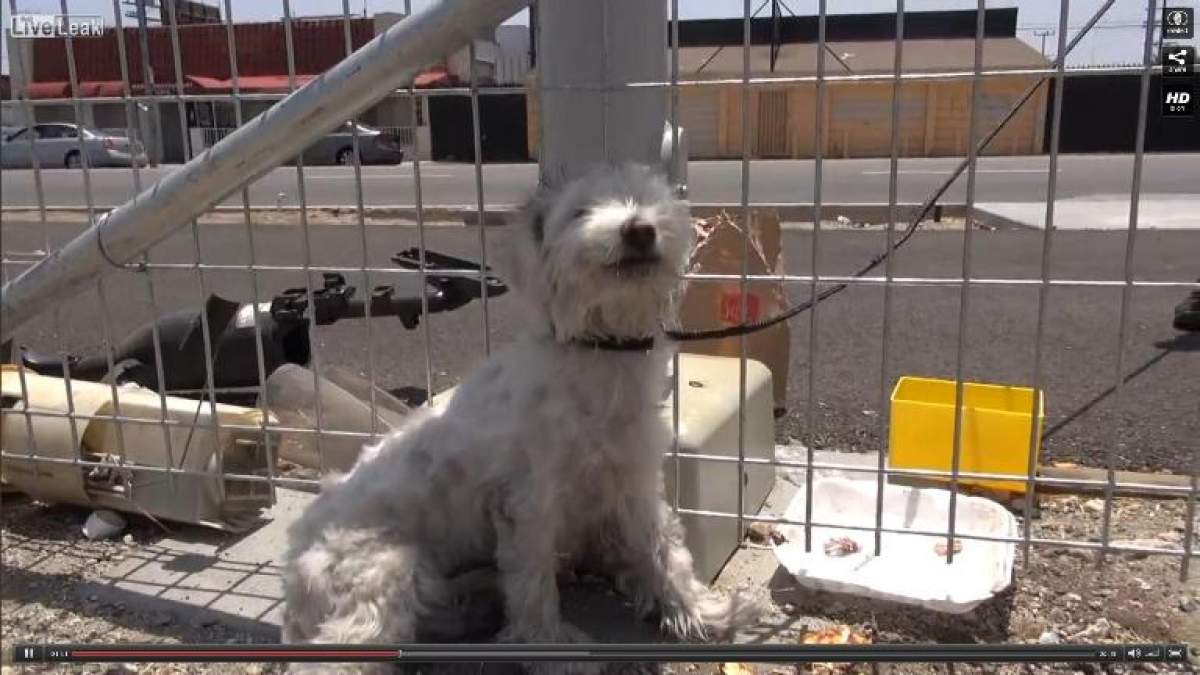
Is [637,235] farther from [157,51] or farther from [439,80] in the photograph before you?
[157,51]

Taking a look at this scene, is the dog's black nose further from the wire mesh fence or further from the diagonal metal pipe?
the diagonal metal pipe

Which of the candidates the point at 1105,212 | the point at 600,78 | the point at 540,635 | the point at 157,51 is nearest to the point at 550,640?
the point at 540,635

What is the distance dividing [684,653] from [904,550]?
4.85ft

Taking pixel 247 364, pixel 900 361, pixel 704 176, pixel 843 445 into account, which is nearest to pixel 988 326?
pixel 900 361

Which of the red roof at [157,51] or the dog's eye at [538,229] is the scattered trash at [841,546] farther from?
the red roof at [157,51]

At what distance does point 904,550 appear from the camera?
325 cm

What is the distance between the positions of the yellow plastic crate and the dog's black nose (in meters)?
1.69

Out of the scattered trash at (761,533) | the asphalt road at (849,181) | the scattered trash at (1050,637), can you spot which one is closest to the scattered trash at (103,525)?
the scattered trash at (761,533)

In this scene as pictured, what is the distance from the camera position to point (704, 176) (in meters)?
10.8

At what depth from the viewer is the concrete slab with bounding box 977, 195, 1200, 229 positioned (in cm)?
1032

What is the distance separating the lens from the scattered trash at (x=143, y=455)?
3.63 meters

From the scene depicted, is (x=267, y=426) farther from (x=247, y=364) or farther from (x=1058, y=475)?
(x=1058, y=475)

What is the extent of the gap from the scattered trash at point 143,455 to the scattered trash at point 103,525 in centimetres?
4

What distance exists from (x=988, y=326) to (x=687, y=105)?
3732 mm
